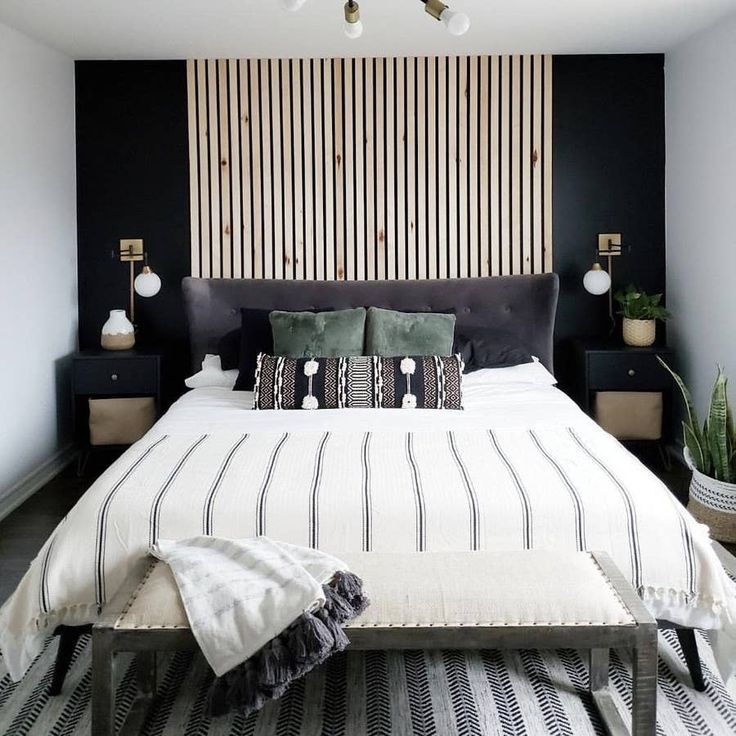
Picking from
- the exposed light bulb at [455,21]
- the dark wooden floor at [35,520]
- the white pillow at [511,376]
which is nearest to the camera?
the exposed light bulb at [455,21]

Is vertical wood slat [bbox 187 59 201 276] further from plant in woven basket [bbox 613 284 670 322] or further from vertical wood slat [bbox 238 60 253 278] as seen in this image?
plant in woven basket [bbox 613 284 670 322]

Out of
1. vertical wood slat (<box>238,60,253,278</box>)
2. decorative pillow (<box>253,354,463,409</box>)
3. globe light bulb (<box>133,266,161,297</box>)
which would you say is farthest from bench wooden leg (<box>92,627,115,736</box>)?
vertical wood slat (<box>238,60,253,278</box>)

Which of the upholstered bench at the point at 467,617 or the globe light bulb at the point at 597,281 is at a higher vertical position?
the globe light bulb at the point at 597,281

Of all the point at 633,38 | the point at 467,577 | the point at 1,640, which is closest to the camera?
the point at 467,577

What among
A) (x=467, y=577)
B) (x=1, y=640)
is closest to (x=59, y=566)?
(x=1, y=640)

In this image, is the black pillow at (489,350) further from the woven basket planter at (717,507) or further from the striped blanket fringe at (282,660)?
the striped blanket fringe at (282,660)

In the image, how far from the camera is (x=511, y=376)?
4.14m

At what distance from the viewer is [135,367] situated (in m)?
4.54

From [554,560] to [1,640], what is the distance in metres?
1.48

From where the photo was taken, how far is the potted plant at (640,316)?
15.0ft

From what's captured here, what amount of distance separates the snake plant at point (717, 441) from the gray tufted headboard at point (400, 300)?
42.4 inches

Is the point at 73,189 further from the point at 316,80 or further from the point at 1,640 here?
the point at 1,640

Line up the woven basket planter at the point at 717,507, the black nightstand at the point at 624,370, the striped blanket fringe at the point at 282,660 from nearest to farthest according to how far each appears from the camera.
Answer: the striped blanket fringe at the point at 282,660, the woven basket planter at the point at 717,507, the black nightstand at the point at 624,370

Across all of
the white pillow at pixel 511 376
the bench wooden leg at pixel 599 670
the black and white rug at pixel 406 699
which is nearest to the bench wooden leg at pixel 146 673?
the black and white rug at pixel 406 699
